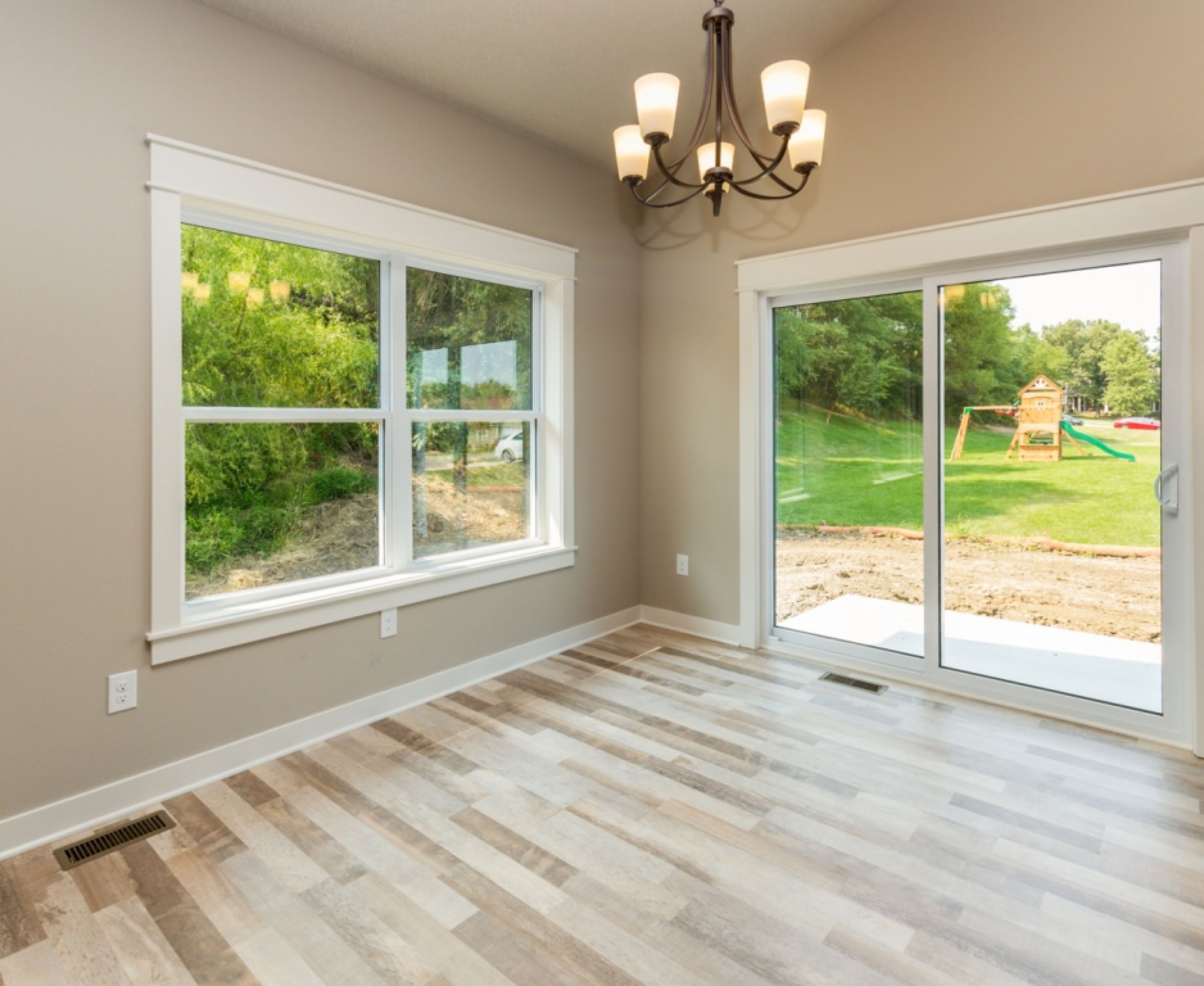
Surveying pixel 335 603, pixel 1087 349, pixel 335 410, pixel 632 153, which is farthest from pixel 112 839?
pixel 1087 349

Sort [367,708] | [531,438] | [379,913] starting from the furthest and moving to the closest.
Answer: [531,438] → [367,708] → [379,913]

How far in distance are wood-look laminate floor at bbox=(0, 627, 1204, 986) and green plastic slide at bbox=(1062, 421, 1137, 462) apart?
1.12 meters

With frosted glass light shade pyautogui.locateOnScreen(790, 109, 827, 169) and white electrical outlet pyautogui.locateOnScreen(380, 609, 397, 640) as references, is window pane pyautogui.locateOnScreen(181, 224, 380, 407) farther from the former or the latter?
frosted glass light shade pyautogui.locateOnScreen(790, 109, 827, 169)

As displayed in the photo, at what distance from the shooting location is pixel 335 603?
2.88 metres

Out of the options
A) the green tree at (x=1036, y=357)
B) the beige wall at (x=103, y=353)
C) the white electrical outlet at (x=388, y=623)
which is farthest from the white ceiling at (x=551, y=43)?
the white electrical outlet at (x=388, y=623)

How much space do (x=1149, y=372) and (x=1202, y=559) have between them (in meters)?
0.74

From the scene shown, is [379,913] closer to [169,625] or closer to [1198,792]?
[169,625]

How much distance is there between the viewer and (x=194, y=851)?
6.93 feet

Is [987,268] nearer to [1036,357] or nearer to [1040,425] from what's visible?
[1036,357]

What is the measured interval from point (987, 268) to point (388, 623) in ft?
9.94

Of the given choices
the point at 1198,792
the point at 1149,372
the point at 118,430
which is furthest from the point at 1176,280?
the point at 118,430

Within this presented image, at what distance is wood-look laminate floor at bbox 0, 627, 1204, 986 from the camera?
168 cm

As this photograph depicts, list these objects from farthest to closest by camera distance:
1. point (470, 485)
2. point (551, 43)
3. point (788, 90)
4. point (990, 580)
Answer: point (470, 485) < point (990, 580) < point (551, 43) < point (788, 90)

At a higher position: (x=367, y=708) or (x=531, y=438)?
(x=531, y=438)
